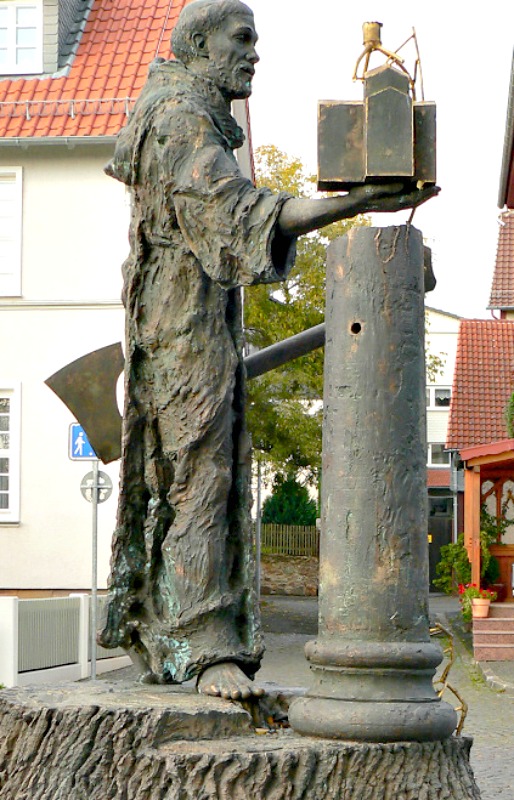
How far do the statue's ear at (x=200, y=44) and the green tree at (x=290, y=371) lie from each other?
23457 mm

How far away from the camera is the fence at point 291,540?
40719mm

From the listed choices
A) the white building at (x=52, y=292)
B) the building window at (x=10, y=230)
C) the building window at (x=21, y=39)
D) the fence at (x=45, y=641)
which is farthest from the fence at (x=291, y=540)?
the fence at (x=45, y=641)

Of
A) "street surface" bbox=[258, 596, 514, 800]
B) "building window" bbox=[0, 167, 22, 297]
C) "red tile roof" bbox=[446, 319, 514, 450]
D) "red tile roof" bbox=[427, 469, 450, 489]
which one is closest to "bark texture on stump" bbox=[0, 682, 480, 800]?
"street surface" bbox=[258, 596, 514, 800]

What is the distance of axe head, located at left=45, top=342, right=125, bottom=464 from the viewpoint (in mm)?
5199

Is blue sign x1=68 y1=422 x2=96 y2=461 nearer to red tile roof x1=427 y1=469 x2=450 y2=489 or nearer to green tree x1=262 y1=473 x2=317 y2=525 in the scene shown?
green tree x1=262 y1=473 x2=317 y2=525

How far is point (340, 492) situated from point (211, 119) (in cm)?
120

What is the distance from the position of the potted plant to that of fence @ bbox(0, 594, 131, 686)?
6537 millimetres

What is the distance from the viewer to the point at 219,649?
4312 mm

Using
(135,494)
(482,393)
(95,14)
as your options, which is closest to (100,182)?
(95,14)

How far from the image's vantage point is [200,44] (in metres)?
4.57

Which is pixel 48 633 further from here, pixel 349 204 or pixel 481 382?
pixel 481 382

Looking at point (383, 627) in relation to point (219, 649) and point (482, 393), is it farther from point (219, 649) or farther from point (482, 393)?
point (482, 393)

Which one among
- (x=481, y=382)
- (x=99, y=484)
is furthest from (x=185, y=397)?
(x=481, y=382)

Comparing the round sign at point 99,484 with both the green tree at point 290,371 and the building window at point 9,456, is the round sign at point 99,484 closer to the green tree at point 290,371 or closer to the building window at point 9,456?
the building window at point 9,456
